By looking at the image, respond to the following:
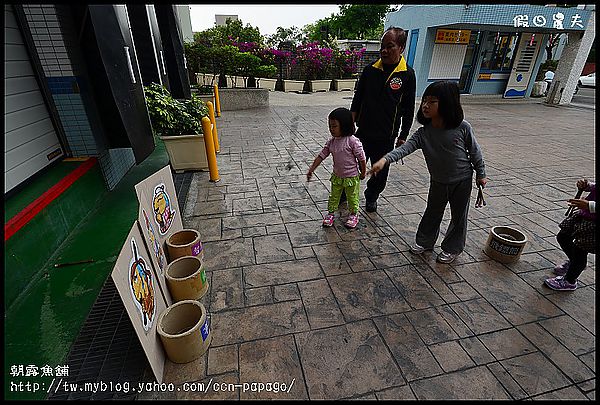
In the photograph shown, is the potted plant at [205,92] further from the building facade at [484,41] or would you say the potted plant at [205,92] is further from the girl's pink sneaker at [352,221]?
the building facade at [484,41]

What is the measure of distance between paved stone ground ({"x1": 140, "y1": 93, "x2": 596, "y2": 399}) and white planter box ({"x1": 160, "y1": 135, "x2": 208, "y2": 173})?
1.27 ft

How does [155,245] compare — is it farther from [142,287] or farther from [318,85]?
[318,85]

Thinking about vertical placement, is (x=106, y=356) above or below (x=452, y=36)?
below

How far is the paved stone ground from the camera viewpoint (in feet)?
6.47

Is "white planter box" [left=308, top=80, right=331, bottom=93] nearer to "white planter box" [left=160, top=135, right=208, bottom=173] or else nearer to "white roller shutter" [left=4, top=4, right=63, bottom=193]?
"white planter box" [left=160, top=135, right=208, bottom=173]

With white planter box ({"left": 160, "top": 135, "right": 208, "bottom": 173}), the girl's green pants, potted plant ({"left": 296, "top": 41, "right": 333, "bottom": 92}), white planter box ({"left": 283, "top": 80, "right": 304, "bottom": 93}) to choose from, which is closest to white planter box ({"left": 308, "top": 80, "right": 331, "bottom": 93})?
potted plant ({"left": 296, "top": 41, "right": 333, "bottom": 92})

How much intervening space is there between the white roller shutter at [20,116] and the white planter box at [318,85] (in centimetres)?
1426

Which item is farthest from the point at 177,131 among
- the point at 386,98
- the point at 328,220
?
the point at 386,98

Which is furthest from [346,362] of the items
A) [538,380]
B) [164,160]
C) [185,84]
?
[185,84]

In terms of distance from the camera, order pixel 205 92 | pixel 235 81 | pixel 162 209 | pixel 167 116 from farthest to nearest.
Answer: pixel 235 81 < pixel 205 92 < pixel 167 116 < pixel 162 209

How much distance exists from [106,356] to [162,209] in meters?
1.15

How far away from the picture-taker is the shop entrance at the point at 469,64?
13.4 metres

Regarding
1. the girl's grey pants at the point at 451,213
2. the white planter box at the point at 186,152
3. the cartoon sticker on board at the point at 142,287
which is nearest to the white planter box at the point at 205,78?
the white planter box at the point at 186,152

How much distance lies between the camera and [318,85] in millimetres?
16125
